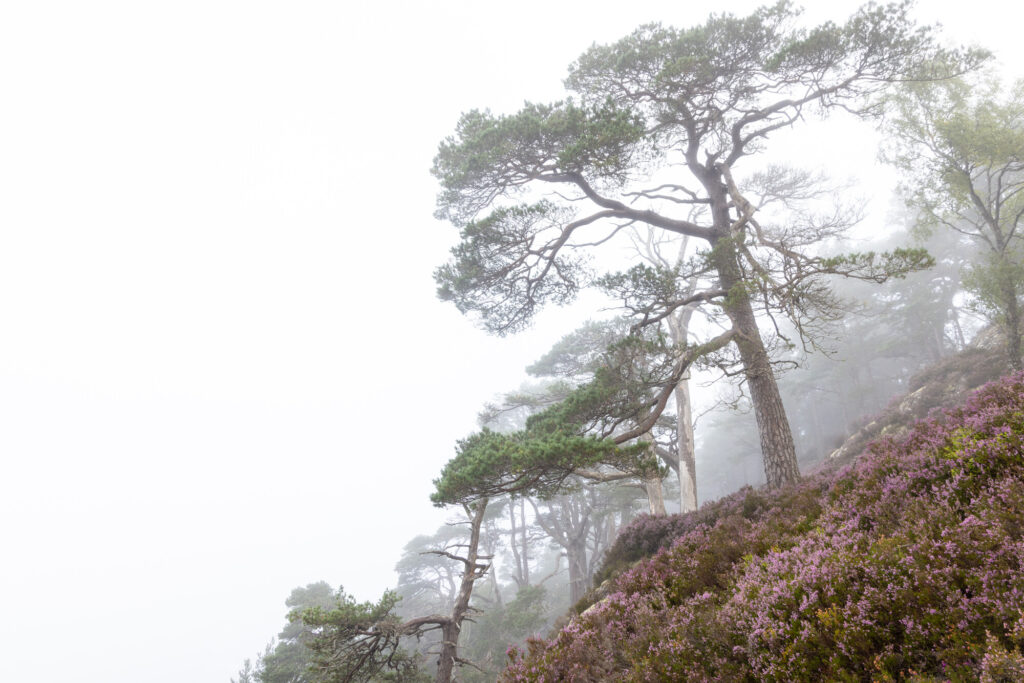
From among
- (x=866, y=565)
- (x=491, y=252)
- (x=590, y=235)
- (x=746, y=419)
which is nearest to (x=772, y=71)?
(x=590, y=235)

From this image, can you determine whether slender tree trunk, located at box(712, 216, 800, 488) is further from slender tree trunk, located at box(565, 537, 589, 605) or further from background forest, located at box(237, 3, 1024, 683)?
slender tree trunk, located at box(565, 537, 589, 605)

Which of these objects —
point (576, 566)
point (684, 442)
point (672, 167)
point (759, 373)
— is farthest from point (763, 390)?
point (576, 566)

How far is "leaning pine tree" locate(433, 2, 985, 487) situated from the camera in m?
8.70

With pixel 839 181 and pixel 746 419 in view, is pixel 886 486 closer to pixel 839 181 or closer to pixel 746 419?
pixel 839 181

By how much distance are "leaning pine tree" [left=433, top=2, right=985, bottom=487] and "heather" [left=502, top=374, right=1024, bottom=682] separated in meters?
3.10

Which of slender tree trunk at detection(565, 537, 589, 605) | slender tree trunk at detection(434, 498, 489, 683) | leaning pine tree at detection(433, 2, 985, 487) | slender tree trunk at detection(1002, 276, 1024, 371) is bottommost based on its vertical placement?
slender tree trunk at detection(565, 537, 589, 605)

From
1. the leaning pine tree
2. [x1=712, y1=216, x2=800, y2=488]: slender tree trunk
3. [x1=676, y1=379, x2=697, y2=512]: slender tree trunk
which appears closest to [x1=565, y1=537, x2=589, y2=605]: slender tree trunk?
[x1=676, y1=379, x2=697, y2=512]: slender tree trunk

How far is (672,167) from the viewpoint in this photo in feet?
39.6

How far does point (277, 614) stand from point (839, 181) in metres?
185

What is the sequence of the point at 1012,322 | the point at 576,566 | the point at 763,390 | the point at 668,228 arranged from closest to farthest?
the point at 763,390
the point at 668,228
the point at 1012,322
the point at 576,566

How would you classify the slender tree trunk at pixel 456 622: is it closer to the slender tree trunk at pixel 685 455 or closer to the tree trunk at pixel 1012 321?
the slender tree trunk at pixel 685 455

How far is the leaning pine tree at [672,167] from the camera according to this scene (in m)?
8.70

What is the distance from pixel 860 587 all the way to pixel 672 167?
1114 centimetres

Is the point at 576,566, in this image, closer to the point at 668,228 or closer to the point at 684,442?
the point at 684,442
